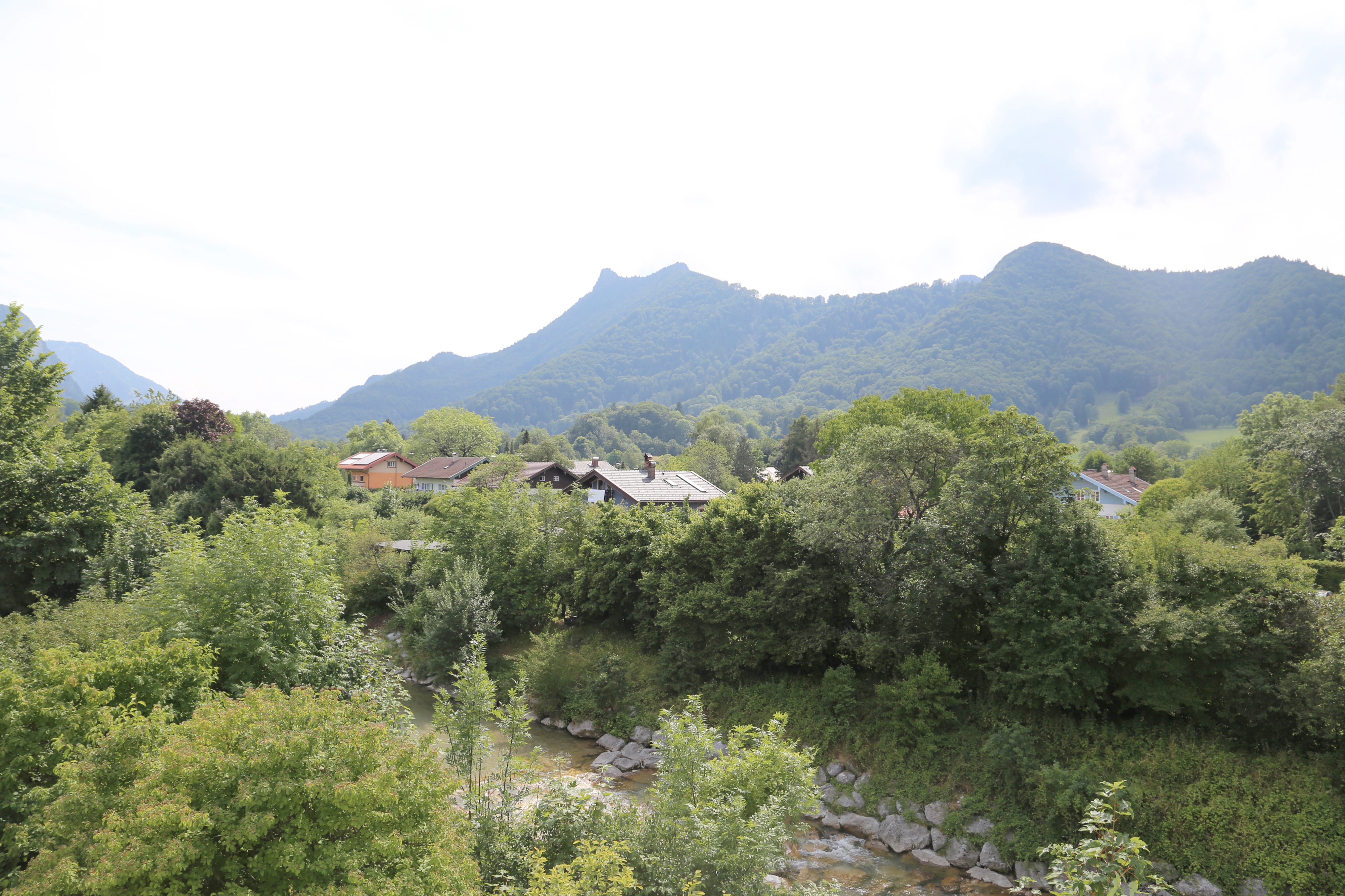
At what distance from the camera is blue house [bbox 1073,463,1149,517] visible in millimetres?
58594

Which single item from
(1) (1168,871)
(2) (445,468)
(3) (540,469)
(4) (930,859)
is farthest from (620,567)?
(2) (445,468)

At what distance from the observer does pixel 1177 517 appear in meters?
31.2

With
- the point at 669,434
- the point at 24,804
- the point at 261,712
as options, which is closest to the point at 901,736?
the point at 261,712

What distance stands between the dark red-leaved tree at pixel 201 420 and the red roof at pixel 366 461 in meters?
32.1

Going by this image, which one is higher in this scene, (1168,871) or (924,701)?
(924,701)

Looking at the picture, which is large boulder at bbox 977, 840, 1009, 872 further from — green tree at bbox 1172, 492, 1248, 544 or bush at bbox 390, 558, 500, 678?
green tree at bbox 1172, 492, 1248, 544

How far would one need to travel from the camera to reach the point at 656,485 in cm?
5269

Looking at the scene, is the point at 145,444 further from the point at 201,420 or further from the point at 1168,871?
the point at 1168,871

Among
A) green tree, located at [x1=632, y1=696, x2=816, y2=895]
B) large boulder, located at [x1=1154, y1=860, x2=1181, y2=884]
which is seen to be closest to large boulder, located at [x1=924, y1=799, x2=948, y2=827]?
large boulder, located at [x1=1154, y1=860, x2=1181, y2=884]

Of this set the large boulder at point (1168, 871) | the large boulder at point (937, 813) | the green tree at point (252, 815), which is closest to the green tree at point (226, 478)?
the green tree at point (252, 815)

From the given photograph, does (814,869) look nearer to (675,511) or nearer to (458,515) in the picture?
(675,511)

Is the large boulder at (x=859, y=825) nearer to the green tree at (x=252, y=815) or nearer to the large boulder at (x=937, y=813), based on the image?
the large boulder at (x=937, y=813)

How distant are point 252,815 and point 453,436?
79.7 meters

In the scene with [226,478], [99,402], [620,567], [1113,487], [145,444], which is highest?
[99,402]
